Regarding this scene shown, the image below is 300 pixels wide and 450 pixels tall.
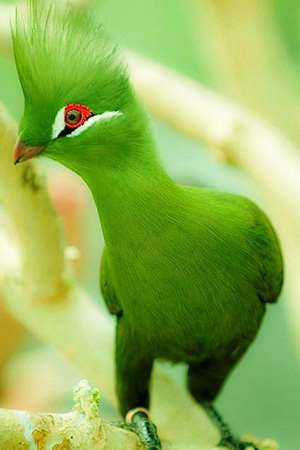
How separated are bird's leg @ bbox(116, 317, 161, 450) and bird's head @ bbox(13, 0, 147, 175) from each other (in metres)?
0.45

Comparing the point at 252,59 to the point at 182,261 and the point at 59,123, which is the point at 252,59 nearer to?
the point at 182,261

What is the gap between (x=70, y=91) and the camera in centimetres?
114

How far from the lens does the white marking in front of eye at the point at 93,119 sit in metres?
1.15

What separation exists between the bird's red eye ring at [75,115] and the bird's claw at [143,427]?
1.73 ft

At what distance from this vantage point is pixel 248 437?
174 cm

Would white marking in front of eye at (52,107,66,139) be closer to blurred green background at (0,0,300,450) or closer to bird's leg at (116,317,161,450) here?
bird's leg at (116,317,161,450)

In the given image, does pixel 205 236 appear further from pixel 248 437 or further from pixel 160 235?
pixel 248 437

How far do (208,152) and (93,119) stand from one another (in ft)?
7.59

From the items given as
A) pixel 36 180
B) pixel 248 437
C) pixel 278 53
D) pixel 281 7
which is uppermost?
pixel 281 7

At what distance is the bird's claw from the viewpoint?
1296 mm

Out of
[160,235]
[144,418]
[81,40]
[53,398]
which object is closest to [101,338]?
[144,418]

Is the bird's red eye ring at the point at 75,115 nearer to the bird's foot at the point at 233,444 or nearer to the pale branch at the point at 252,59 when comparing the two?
the bird's foot at the point at 233,444

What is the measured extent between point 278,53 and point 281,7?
4.15ft

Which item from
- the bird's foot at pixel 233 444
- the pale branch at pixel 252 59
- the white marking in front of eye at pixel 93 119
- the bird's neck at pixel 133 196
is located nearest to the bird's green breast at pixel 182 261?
the bird's neck at pixel 133 196
